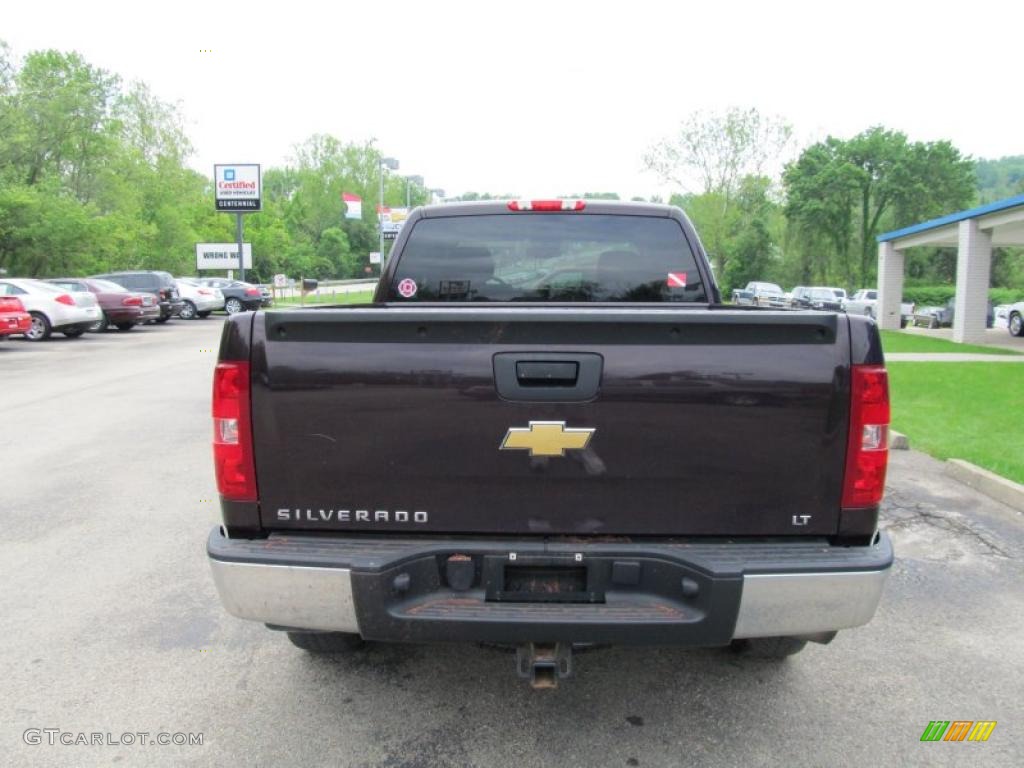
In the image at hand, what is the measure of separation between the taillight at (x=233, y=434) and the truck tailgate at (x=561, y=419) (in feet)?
0.16

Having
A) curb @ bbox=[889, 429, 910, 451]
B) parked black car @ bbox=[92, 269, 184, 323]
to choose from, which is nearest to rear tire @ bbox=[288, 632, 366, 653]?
curb @ bbox=[889, 429, 910, 451]

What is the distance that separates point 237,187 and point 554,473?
1373 inches

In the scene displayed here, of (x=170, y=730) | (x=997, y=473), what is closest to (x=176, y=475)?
(x=170, y=730)

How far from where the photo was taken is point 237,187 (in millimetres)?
34406

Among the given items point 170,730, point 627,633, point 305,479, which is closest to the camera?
point 627,633

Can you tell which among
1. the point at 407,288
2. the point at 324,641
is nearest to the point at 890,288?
the point at 407,288

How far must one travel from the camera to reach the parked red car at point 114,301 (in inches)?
952

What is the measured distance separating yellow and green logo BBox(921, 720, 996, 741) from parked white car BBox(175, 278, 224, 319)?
105 feet

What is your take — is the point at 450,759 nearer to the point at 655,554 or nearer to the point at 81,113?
the point at 655,554

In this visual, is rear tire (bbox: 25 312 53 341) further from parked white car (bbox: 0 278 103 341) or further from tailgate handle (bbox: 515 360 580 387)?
tailgate handle (bbox: 515 360 580 387)

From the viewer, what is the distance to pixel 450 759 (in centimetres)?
294

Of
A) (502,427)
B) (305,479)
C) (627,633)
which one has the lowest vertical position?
(627,633)

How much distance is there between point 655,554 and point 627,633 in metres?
0.27

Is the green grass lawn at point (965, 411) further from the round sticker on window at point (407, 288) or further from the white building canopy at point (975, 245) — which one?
the white building canopy at point (975, 245)
